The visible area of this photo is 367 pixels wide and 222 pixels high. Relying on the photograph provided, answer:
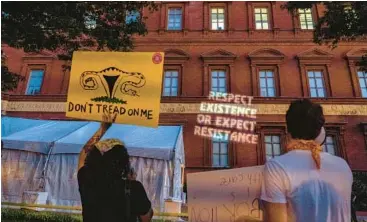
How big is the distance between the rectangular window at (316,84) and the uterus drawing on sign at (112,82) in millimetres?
13097

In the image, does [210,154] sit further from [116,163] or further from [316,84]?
[116,163]

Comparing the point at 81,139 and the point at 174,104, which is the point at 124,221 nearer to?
the point at 81,139

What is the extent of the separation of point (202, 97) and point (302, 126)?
12683 mm

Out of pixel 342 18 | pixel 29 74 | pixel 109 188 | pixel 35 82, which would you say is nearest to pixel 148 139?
pixel 342 18

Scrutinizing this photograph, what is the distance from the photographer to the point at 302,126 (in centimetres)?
157

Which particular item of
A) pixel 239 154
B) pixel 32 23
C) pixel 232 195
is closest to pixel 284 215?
pixel 232 195

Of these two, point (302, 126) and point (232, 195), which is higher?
point (302, 126)

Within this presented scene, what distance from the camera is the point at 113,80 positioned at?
112 inches

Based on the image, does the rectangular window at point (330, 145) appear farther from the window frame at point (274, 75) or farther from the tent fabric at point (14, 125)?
the tent fabric at point (14, 125)

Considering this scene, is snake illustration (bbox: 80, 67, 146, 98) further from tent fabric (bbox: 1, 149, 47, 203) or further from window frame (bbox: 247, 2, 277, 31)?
window frame (bbox: 247, 2, 277, 31)

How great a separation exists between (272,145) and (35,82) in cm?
1215

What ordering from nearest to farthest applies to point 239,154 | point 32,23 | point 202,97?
point 32,23, point 239,154, point 202,97

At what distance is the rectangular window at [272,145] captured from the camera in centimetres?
1347

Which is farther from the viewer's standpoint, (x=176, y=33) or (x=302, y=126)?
(x=176, y=33)
